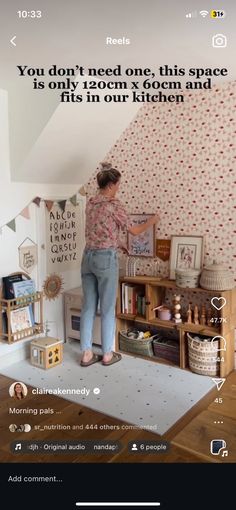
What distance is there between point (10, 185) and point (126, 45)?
3.60ft

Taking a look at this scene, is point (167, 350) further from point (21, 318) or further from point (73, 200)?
point (73, 200)

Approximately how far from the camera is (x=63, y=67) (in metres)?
1.11

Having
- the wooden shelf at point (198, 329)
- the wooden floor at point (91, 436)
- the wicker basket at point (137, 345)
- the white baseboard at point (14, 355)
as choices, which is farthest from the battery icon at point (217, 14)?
the white baseboard at point (14, 355)

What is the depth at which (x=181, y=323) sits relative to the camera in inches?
71.3

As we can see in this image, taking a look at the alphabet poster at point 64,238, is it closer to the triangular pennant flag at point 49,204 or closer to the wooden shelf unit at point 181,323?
the triangular pennant flag at point 49,204

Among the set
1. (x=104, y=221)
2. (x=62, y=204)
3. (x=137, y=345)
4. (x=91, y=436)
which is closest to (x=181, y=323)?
(x=137, y=345)

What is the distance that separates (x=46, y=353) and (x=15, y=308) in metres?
0.25

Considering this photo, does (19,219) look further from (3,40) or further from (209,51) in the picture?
(209,51)

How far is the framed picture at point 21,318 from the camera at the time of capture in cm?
177

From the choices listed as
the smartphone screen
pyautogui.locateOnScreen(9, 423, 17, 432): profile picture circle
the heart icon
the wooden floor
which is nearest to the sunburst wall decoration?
the smartphone screen

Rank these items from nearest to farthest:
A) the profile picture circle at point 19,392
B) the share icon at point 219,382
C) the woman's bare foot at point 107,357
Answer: the profile picture circle at point 19,392 → the share icon at point 219,382 → the woman's bare foot at point 107,357

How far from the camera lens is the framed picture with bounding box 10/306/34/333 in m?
1.77
